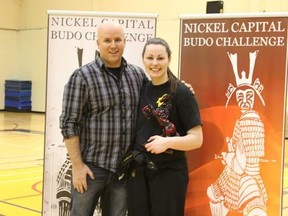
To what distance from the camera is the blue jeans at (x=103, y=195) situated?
3172 millimetres

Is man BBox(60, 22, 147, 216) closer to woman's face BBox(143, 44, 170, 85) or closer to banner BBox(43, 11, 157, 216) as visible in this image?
woman's face BBox(143, 44, 170, 85)

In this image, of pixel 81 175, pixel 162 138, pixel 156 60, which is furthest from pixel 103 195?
pixel 156 60

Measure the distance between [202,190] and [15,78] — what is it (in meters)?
18.0

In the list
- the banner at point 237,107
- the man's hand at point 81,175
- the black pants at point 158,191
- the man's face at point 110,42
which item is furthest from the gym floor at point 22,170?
the man's face at point 110,42

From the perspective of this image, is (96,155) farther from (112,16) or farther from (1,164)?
(1,164)

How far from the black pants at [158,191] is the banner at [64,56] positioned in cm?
114

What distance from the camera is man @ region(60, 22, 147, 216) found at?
3076mm

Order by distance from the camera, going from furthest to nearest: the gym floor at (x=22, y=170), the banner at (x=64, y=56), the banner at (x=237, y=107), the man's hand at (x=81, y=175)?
the gym floor at (x=22, y=170) → the banner at (x=64, y=56) → the banner at (x=237, y=107) → the man's hand at (x=81, y=175)

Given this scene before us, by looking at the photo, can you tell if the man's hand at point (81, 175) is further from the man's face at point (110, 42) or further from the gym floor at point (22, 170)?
the gym floor at point (22, 170)

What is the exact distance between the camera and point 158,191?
3.04 metres

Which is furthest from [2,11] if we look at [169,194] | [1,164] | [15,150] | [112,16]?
[169,194]

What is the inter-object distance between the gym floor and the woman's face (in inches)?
125

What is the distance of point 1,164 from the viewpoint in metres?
8.87

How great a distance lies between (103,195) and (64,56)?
4.22 ft
